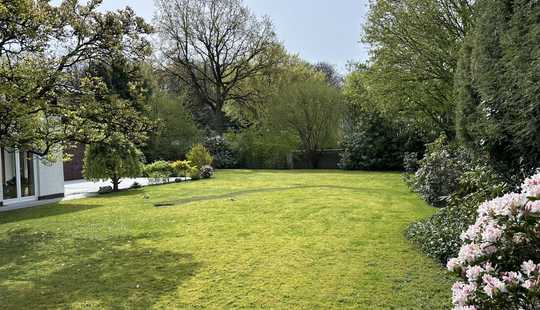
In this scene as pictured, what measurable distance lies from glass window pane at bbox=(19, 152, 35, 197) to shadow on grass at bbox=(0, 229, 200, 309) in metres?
6.84

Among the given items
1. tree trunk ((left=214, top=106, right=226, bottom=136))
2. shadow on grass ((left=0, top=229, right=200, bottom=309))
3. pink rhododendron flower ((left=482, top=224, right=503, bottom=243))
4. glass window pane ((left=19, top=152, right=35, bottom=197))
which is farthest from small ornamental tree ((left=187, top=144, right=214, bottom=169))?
pink rhododendron flower ((left=482, top=224, right=503, bottom=243))

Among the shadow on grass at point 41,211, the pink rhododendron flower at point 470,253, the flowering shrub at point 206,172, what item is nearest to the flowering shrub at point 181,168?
the flowering shrub at point 206,172

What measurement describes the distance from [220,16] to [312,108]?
11.4m

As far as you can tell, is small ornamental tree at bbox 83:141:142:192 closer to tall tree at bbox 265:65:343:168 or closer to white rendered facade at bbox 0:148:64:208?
white rendered facade at bbox 0:148:64:208

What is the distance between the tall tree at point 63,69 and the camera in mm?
7223

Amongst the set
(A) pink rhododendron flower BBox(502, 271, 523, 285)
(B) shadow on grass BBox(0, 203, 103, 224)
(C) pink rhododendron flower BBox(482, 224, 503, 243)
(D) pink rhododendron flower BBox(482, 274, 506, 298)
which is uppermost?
(C) pink rhododendron flower BBox(482, 224, 503, 243)

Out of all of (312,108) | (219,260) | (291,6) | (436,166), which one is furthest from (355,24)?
(219,260)

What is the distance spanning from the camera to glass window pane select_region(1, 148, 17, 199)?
12469 millimetres

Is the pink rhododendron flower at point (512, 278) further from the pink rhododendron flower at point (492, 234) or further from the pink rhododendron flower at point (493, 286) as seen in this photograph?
the pink rhododendron flower at point (492, 234)

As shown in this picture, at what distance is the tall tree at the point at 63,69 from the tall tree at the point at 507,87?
20.9 feet

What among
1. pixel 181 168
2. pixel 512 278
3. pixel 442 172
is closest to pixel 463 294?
pixel 512 278

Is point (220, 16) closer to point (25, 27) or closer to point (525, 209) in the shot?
point (25, 27)

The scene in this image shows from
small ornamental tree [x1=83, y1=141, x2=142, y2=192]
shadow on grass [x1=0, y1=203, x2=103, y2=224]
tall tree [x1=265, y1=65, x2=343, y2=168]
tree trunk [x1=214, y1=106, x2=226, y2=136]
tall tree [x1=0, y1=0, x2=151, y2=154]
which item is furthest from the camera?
tree trunk [x1=214, y1=106, x2=226, y2=136]

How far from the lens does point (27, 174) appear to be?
43.4 feet
